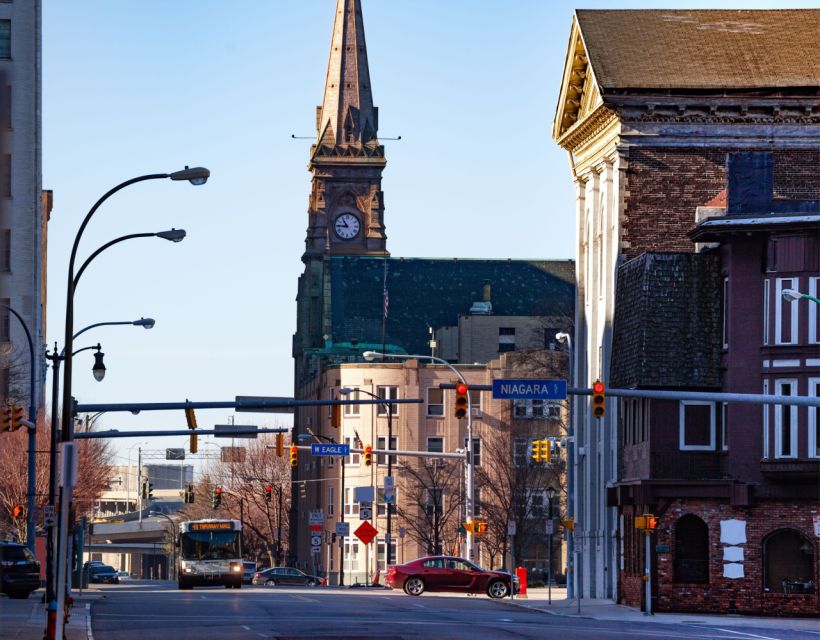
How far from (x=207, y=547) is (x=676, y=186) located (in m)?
24.7

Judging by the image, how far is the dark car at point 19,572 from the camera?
48406 millimetres

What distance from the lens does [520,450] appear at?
353ft

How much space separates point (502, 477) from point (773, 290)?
167 feet

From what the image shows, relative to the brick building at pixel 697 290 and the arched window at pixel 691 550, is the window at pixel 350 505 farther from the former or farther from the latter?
the arched window at pixel 691 550

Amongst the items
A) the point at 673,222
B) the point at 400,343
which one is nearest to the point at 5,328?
the point at 673,222

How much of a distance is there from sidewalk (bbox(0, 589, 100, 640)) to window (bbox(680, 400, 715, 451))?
18.4 metres

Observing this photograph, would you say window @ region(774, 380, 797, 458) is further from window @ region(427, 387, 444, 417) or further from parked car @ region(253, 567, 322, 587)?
window @ region(427, 387, 444, 417)

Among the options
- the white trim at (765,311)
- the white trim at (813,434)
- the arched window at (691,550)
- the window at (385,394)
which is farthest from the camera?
the window at (385,394)

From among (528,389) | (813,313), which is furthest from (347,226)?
(528,389)

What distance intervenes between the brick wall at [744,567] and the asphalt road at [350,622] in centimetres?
476

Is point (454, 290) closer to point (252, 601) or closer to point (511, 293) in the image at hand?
point (511, 293)

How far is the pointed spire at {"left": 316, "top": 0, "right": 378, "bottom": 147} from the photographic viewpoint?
153 meters

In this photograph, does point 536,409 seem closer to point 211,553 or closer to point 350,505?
point 350,505

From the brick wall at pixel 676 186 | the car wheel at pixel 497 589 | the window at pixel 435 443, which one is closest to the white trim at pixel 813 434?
the brick wall at pixel 676 186
